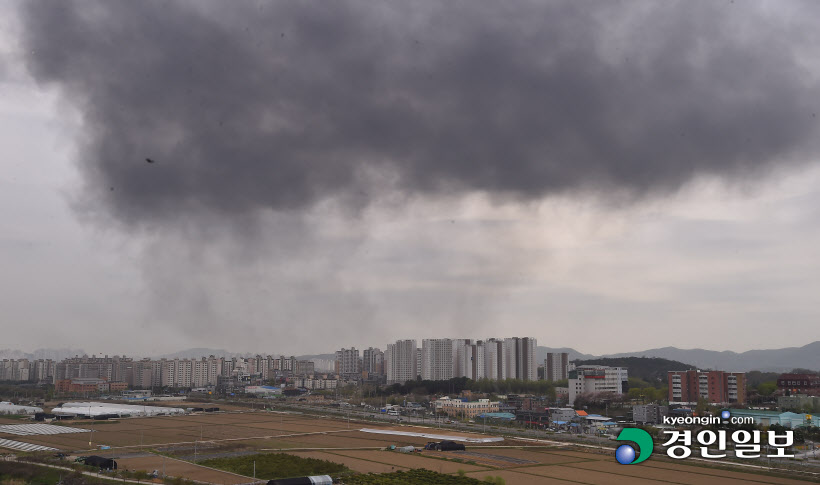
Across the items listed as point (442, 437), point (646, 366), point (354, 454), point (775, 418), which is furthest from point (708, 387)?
point (646, 366)

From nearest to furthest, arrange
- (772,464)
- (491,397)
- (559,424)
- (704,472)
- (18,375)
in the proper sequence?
(704,472)
(772,464)
(559,424)
(491,397)
(18,375)

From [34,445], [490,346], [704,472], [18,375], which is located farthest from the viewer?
[18,375]

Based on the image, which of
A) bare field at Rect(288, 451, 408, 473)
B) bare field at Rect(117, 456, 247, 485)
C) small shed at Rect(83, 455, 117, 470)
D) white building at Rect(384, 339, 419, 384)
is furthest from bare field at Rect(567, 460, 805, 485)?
white building at Rect(384, 339, 419, 384)

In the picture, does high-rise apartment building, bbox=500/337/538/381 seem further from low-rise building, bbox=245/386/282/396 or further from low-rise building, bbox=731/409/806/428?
low-rise building, bbox=731/409/806/428

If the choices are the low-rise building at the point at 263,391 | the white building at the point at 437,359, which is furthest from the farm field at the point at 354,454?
the white building at the point at 437,359

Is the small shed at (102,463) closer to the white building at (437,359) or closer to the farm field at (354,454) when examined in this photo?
the farm field at (354,454)

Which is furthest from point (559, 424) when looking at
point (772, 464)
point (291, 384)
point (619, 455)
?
point (291, 384)

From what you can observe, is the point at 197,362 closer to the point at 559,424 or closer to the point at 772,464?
the point at 559,424
